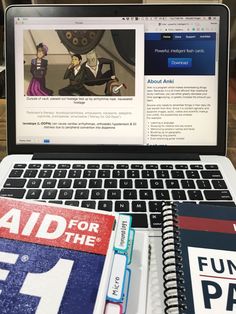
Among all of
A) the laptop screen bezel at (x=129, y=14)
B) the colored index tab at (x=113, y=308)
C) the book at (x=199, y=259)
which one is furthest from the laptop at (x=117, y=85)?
the colored index tab at (x=113, y=308)

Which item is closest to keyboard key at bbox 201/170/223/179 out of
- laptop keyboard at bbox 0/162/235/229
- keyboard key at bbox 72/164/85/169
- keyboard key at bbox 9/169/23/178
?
laptop keyboard at bbox 0/162/235/229

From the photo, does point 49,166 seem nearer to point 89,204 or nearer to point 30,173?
point 30,173

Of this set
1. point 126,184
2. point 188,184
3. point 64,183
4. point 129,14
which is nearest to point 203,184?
point 188,184

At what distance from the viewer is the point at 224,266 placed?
37 cm

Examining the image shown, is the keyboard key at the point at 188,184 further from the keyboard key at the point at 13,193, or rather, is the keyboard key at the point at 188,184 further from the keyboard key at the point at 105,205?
the keyboard key at the point at 13,193

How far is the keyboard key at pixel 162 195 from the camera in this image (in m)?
0.56

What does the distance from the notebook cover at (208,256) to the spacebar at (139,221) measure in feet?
0.22

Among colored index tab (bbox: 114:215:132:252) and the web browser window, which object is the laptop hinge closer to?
the web browser window

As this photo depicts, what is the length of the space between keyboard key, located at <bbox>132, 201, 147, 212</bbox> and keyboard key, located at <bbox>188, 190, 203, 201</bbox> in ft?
0.25

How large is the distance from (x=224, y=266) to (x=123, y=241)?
0.11m

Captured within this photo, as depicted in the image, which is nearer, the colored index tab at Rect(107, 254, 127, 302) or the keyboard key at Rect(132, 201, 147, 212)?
the colored index tab at Rect(107, 254, 127, 302)

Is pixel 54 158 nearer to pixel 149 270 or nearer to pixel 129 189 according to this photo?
pixel 129 189

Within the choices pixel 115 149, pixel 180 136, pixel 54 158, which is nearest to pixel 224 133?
pixel 180 136

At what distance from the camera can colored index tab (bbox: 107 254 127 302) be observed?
0.34 metres
